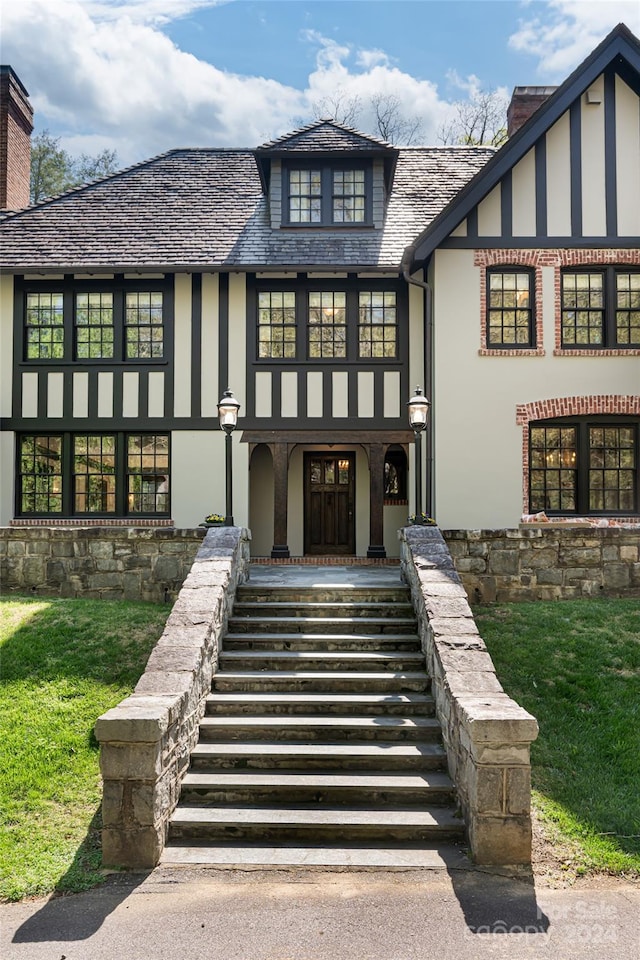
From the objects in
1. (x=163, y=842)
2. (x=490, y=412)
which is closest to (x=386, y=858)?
(x=163, y=842)

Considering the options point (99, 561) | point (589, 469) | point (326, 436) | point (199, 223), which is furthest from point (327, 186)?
point (99, 561)

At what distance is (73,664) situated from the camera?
6.89 m

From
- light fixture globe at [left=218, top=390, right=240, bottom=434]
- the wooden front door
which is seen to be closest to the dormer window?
the wooden front door

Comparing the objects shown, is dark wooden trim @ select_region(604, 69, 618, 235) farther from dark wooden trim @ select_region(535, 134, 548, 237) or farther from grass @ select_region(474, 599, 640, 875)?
grass @ select_region(474, 599, 640, 875)

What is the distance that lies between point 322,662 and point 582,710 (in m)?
2.51

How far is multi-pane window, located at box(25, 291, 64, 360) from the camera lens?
13.0 metres

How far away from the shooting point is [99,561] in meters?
9.02

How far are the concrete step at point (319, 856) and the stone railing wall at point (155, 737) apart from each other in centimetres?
25

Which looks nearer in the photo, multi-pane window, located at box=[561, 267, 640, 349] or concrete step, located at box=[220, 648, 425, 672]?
concrete step, located at box=[220, 648, 425, 672]

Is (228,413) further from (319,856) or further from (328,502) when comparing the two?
(319,856)

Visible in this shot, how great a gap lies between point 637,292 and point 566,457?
3.35 m

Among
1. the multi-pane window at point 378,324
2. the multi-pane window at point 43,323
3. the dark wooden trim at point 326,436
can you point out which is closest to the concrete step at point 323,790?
the dark wooden trim at point 326,436

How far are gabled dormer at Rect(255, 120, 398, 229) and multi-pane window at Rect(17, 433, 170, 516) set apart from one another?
5.34 meters

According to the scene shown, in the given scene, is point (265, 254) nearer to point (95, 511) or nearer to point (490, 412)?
point (490, 412)
